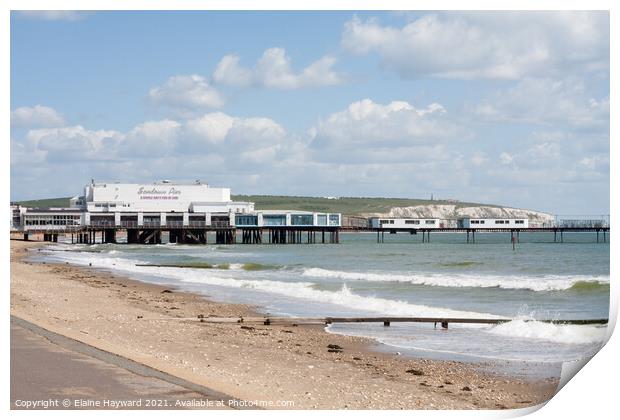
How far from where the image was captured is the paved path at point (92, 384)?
7.33m

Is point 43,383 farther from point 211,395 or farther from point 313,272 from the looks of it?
point 313,272

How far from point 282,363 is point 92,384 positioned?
3370 mm

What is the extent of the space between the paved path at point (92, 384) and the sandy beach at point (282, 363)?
0.37m

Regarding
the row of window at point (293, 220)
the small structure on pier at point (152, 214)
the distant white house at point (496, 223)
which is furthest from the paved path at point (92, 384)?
the distant white house at point (496, 223)

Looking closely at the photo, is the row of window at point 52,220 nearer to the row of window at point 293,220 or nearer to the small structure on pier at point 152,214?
the small structure on pier at point 152,214

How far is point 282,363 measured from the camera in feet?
35.0

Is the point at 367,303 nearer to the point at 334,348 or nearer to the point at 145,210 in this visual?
the point at 334,348

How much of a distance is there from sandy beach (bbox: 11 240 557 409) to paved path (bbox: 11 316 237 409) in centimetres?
37

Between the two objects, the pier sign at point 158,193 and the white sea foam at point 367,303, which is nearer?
the white sea foam at point 367,303

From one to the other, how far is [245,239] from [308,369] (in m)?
73.0

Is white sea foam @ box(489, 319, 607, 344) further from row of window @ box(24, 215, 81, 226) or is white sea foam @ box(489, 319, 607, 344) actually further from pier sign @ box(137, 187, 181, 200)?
row of window @ box(24, 215, 81, 226)

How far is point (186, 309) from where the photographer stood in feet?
58.0

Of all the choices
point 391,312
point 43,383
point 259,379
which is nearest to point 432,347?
point 259,379

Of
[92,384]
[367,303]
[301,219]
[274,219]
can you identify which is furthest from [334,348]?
[301,219]
